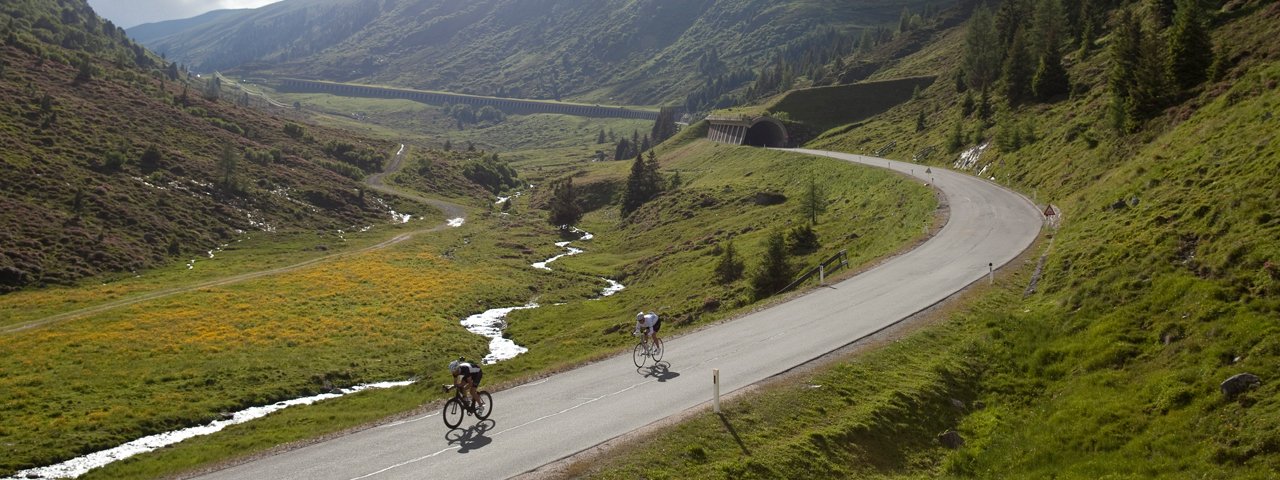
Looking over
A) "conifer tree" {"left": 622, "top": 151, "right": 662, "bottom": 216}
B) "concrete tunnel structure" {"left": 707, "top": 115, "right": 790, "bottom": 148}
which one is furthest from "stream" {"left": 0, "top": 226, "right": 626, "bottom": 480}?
"concrete tunnel structure" {"left": 707, "top": 115, "right": 790, "bottom": 148}

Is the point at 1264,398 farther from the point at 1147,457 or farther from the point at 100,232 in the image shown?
the point at 100,232

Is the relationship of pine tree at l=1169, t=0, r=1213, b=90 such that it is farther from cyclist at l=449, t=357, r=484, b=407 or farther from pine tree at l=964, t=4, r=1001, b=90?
cyclist at l=449, t=357, r=484, b=407

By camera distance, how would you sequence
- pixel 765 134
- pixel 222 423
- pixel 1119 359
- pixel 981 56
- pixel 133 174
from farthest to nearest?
pixel 765 134
pixel 981 56
pixel 133 174
pixel 222 423
pixel 1119 359

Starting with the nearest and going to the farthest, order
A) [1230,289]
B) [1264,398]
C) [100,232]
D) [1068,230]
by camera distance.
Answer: [1264,398]
[1230,289]
[1068,230]
[100,232]

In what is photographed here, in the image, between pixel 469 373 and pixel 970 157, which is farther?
pixel 970 157

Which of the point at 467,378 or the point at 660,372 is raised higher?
the point at 467,378

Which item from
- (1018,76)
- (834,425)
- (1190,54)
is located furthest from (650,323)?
(1018,76)

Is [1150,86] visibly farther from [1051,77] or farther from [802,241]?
[1051,77]

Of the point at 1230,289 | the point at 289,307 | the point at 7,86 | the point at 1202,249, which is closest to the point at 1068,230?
the point at 1202,249

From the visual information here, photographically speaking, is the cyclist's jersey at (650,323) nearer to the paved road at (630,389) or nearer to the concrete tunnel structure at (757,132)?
the paved road at (630,389)

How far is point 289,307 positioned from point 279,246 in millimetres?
41099

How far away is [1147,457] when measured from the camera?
63.5ft

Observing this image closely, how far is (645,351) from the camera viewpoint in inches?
1203

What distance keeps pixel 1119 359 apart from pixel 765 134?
411ft
